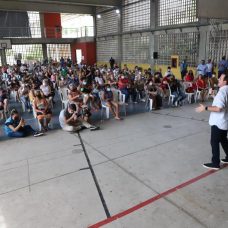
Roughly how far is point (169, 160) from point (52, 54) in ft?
83.8

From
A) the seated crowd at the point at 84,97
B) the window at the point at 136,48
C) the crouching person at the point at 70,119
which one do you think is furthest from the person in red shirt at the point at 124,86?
the window at the point at 136,48

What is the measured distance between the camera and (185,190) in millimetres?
3545

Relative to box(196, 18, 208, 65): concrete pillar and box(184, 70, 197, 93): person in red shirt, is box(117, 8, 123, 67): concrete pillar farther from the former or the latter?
box(184, 70, 197, 93): person in red shirt

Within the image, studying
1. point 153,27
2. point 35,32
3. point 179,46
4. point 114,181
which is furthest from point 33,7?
point 114,181

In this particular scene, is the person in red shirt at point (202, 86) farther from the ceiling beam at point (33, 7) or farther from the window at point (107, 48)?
the ceiling beam at point (33, 7)

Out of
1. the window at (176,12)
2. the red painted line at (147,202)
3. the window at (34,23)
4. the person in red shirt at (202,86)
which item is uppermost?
the window at (34,23)

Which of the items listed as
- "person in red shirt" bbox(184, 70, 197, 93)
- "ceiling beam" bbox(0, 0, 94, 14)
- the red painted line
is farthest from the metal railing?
the red painted line

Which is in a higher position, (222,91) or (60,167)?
(222,91)

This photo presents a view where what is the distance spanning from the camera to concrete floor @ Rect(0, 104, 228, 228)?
3.03m

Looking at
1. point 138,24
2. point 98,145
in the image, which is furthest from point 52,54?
point 98,145

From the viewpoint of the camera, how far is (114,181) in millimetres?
3891

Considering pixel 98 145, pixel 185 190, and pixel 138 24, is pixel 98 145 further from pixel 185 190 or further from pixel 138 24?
pixel 138 24

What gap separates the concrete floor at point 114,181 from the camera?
3.03 m

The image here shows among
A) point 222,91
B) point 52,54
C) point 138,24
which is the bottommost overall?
point 222,91
